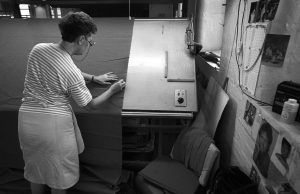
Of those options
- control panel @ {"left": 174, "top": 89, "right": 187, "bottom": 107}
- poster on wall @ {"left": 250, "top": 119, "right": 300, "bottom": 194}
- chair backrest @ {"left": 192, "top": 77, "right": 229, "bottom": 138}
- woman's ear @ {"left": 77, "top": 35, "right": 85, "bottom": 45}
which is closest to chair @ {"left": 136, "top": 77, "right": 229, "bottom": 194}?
chair backrest @ {"left": 192, "top": 77, "right": 229, "bottom": 138}

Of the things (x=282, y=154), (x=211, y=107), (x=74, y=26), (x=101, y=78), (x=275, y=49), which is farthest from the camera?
(x=211, y=107)

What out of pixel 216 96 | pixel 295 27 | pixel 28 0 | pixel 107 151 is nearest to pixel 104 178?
pixel 107 151

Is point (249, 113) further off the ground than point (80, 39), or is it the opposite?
point (80, 39)

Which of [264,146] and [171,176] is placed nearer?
[264,146]

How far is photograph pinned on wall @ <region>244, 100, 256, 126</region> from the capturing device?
4.49 ft

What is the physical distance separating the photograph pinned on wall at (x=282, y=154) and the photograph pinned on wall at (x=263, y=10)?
627 mm

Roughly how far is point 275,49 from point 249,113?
436 millimetres

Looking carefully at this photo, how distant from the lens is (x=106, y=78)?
6.31 ft

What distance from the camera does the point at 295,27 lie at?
3.33ft

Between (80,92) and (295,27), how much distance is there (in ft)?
3.94

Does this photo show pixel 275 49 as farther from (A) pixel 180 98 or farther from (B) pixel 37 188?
(B) pixel 37 188

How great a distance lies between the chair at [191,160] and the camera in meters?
Result: 1.69

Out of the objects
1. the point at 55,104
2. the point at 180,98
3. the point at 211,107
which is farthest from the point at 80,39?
the point at 211,107

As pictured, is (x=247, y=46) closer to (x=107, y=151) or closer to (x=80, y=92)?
(x=80, y=92)
